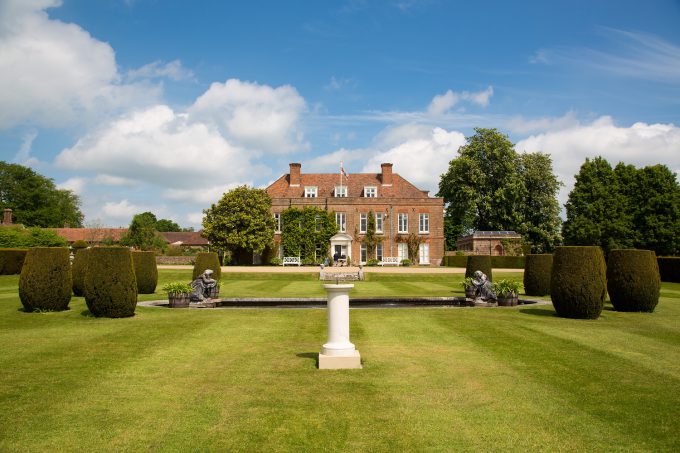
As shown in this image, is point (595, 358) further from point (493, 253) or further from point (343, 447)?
point (493, 253)

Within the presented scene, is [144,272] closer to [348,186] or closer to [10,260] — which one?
[10,260]

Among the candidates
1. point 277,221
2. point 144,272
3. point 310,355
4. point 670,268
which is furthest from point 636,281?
point 277,221

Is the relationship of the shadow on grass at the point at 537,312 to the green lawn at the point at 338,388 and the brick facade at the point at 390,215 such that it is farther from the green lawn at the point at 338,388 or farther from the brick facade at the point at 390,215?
the brick facade at the point at 390,215

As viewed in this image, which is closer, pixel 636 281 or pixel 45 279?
pixel 45 279

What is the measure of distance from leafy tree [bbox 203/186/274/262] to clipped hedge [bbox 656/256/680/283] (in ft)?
98.3

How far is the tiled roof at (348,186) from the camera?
2096 inches

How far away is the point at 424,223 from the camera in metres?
51.4

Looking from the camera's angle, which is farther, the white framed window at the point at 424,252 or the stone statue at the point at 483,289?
the white framed window at the point at 424,252

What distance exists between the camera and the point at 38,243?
48.0m

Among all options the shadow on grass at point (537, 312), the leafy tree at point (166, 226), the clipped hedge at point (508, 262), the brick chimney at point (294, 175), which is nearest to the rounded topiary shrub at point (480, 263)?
the shadow on grass at point (537, 312)

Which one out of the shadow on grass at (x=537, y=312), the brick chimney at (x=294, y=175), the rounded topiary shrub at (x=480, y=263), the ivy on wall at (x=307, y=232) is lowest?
the shadow on grass at (x=537, y=312)

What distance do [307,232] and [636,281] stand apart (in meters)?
36.1

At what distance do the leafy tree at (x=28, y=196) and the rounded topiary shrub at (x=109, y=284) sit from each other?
69.5m

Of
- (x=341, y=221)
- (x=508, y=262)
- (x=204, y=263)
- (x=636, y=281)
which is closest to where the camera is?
(x=636, y=281)
